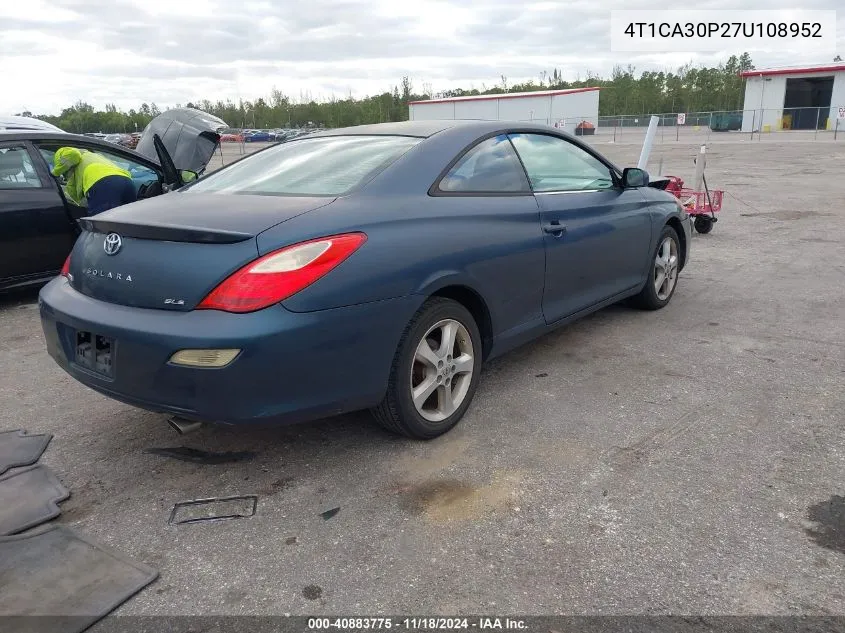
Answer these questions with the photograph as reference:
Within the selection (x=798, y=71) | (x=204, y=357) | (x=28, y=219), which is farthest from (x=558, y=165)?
(x=798, y=71)

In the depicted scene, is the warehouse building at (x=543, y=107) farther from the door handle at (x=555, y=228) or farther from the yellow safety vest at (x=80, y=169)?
the door handle at (x=555, y=228)

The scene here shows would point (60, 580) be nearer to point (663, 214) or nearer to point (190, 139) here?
point (663, 214)

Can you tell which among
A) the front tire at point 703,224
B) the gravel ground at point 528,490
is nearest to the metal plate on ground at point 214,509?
the gravel ground at point 528,490

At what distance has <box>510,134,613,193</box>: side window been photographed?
3.91m

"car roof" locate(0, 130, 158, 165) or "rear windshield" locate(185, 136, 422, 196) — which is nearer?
"rear windshield" locate(185, 136, 422, 196)

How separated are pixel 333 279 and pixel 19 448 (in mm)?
1888

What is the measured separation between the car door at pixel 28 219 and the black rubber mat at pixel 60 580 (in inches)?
151

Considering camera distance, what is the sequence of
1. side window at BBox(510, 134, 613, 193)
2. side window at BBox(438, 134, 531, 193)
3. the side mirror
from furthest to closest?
the side mirror, side window at BBox(510, 134, 613, 193), side window at BBox(438, 134, 531, 193)

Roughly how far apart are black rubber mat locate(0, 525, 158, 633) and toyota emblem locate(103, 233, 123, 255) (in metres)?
1.11

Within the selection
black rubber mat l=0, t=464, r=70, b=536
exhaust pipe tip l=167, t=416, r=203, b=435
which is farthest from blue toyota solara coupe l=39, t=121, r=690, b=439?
black rubber mat l=0, t=464, r=70, b=536

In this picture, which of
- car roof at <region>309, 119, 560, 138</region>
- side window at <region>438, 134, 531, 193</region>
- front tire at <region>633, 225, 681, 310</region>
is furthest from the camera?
front tire at <region>633, 225, 681, 310</region>

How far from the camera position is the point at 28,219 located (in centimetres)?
→ 565

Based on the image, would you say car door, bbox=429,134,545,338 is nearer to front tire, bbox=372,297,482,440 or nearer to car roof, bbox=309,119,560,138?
car roof, bbox=309,119,560,138

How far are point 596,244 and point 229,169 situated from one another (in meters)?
2.23
